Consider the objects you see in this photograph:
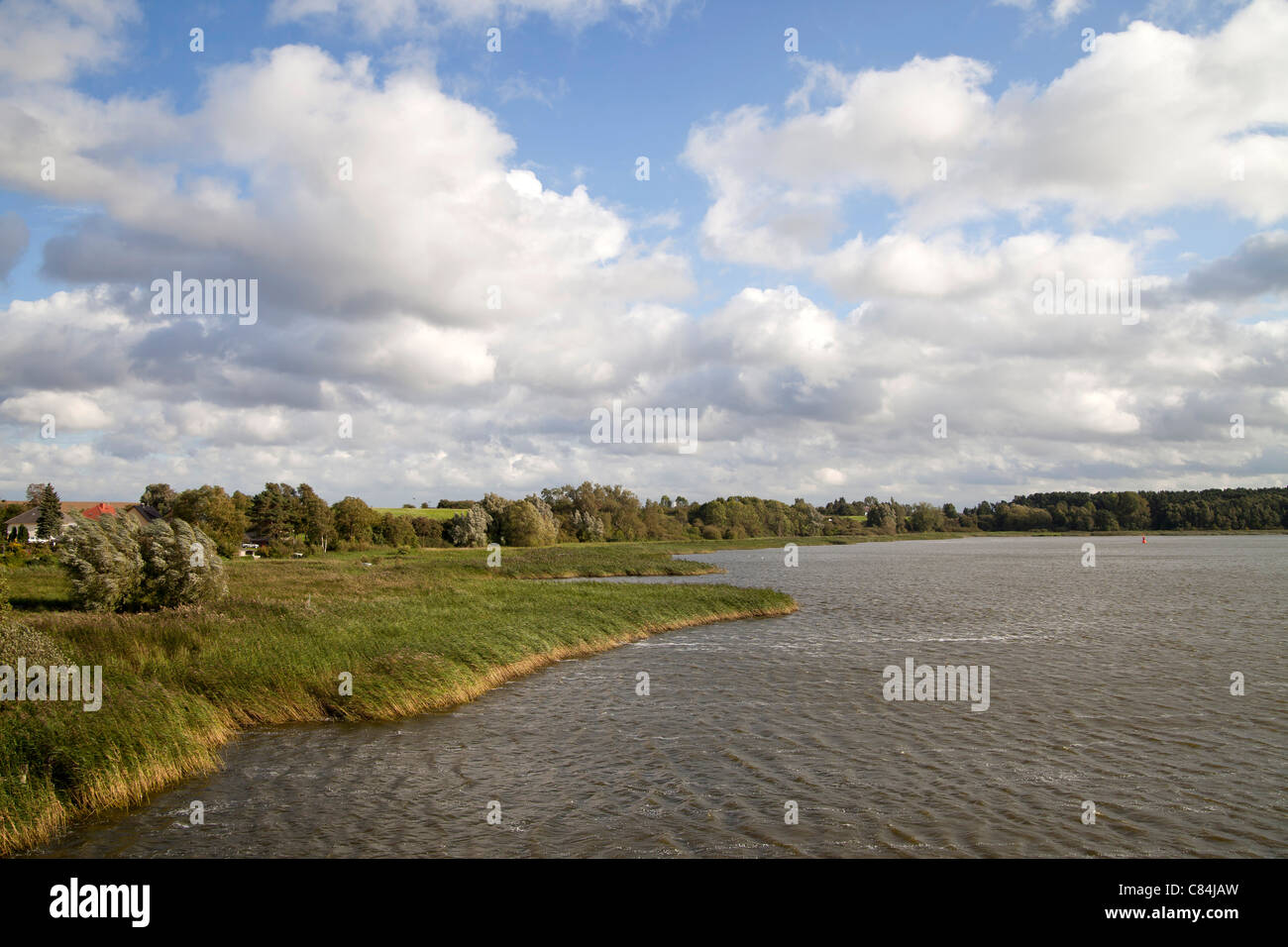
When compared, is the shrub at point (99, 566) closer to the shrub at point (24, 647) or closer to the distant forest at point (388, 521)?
the shrub at point (24, 647)

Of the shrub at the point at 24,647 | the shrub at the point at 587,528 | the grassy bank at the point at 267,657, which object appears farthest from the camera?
the shrub at the point at 587,528

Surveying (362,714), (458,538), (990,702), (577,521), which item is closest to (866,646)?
(990,702)

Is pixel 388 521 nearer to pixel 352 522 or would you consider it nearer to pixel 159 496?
pixel 352 522

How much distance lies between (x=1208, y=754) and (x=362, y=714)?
2066 centimetres

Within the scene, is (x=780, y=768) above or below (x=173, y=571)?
below

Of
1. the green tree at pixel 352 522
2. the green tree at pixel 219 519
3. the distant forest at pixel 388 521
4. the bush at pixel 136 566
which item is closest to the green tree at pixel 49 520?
the distant forest at pixel 388 521

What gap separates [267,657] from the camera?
70.1ft

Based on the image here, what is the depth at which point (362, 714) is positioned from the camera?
2000 cm

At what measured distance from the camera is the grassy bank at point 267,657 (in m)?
13.4

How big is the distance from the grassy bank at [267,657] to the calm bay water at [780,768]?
0.78m

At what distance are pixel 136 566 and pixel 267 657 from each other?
13.0 m

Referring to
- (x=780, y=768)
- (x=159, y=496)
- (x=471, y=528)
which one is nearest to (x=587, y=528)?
(x=471, y=528)

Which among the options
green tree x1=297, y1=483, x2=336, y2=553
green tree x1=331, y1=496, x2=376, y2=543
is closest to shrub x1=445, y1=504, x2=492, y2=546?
green tree x1=331, y1=496, x2=376, y2=543
